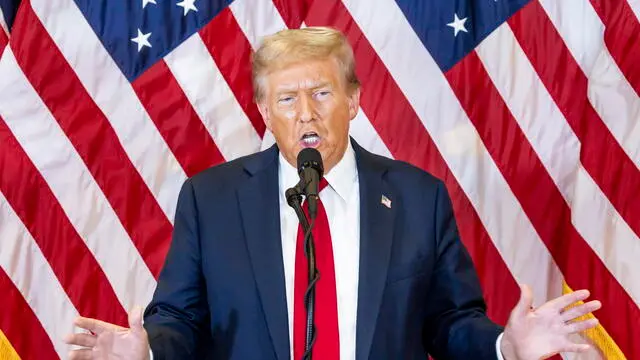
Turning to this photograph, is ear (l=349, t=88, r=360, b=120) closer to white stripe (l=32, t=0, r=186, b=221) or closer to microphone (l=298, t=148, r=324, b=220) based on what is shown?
microphone (l=298, t=148, r=324, b=220)

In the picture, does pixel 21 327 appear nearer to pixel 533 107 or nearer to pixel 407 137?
pixel 407 137

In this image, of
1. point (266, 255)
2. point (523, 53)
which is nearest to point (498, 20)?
point (523, 53)

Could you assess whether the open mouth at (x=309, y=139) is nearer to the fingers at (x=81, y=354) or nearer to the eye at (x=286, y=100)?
the eye at (x=286, y=100)

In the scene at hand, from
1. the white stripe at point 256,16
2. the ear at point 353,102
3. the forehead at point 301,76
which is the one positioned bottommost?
the ear at point 353,102

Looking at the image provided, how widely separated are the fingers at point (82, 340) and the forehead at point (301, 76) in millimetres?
789

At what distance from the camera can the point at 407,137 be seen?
335 centimetres

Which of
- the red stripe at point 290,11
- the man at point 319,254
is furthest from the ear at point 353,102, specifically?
the red stripe at point 290,11

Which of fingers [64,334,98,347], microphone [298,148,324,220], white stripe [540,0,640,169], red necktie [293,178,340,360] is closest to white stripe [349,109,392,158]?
white stripe [540,0,640,169]

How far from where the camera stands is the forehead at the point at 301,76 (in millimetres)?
2316

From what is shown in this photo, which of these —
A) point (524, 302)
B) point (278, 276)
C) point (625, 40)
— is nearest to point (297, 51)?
point (278, 276)

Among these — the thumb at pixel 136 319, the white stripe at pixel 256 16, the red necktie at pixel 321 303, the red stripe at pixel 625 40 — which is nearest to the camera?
the thumb at pixel 136 319

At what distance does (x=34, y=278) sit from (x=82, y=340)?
1519 millimetres

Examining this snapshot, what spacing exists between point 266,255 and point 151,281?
123 centimetres

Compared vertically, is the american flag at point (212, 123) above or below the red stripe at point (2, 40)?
below
